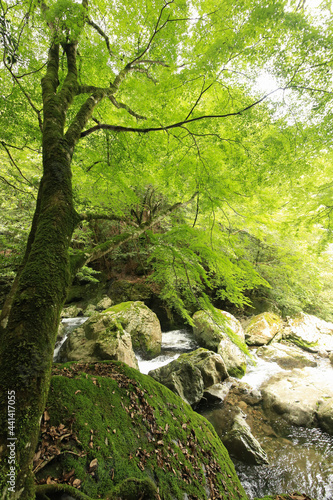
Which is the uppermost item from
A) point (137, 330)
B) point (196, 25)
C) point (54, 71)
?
point (196, 25)

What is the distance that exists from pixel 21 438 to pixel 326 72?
498 centimetres

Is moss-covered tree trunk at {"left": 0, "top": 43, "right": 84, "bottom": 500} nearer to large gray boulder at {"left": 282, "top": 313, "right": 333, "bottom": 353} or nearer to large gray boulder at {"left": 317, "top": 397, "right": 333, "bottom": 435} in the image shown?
large gray boulder at {"left": 317, "top": 397, "right": 333, "bottom": 435}

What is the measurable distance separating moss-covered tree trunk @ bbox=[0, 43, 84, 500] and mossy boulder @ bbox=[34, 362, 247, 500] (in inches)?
22.4

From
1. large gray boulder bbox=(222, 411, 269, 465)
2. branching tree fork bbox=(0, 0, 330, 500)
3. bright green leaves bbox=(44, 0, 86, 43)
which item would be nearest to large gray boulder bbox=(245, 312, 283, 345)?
large gray boulder bbox=(222, 411, 269, 465)

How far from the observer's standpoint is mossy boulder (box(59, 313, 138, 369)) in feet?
19.2

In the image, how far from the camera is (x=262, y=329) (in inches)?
413

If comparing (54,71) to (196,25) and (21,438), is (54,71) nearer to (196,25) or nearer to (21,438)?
(196,25)

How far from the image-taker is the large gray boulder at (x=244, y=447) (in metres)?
4.41

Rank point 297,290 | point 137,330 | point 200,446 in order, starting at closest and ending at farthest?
point 200,446, point 137,330, point 297,290

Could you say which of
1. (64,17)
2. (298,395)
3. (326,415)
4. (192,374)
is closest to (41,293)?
(64,17)

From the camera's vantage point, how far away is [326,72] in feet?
9.38

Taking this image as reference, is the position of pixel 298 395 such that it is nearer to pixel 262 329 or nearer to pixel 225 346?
pixel 225 346

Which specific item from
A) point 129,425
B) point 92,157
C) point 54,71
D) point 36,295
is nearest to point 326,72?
point 54,71

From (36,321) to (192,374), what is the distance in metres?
6.13
